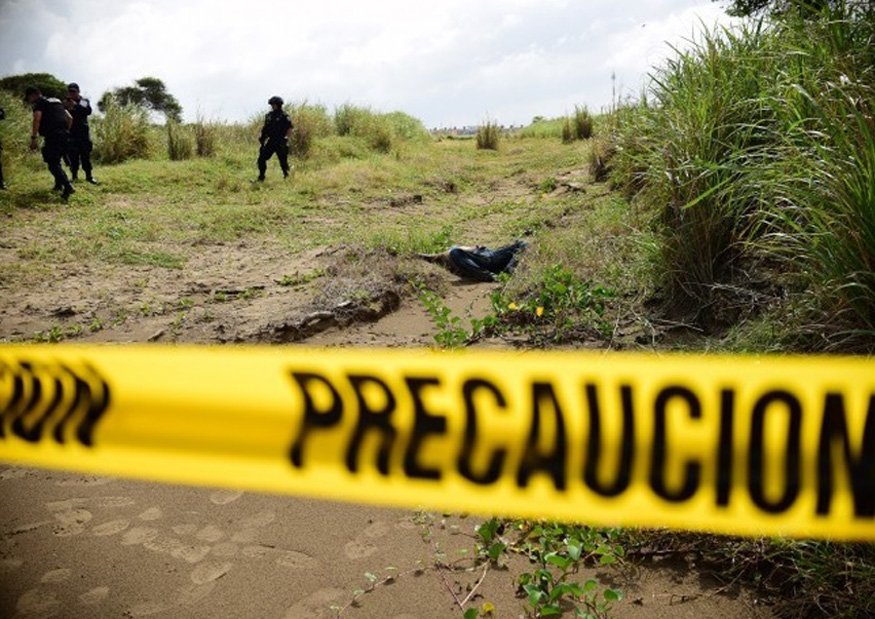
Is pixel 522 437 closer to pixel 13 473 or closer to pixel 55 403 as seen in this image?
pixel 55 403

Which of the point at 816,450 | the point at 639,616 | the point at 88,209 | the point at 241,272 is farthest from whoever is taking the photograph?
the point at 88,209

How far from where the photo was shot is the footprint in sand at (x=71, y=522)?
2117 mm

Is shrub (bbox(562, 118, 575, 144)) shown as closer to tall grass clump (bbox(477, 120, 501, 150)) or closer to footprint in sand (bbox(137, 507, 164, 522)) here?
tall grass clump (bbox(477, 120, 501, 150))

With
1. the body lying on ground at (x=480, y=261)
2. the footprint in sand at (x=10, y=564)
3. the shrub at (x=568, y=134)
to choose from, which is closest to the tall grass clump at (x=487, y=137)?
the shrub at (x=568, y=134)

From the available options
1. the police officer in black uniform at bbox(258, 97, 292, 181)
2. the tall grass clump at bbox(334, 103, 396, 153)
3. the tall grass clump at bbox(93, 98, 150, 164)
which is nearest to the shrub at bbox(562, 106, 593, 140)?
the tall grass clump at bbox(334, 103, 396, 153)

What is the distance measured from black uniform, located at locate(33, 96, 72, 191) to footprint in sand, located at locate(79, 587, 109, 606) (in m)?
8.94

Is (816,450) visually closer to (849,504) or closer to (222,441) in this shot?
(849,504)

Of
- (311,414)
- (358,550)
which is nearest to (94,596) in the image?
(358,550)

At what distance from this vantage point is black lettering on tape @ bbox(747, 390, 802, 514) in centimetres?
123

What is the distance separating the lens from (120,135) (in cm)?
1276

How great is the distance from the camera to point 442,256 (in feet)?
18.2

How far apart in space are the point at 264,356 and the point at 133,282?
14.2 feet

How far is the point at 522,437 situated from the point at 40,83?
28938 millimetres

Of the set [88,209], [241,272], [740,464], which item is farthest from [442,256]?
[88,209]
